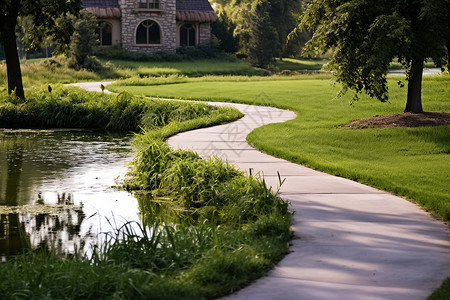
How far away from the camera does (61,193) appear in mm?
10039

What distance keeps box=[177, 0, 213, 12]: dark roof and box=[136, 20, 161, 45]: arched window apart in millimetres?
2994

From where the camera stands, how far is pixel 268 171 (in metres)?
10.1

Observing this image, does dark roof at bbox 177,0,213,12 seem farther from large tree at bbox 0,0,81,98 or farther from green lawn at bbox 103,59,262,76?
large tree at bbox 0,0,81,98

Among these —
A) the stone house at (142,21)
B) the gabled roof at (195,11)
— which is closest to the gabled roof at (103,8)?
the stone house at (142,21)

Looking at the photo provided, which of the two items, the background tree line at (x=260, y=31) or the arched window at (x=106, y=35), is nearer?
the arched window at (x=106, y=35)

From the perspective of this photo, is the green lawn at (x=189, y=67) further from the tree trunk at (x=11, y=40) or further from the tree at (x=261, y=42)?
the tree trunk at (x=11, y=40)

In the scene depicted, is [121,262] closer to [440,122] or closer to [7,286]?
[7,286]

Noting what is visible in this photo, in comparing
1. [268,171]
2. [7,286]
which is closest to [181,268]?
[7,286]

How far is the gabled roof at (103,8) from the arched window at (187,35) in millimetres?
6473

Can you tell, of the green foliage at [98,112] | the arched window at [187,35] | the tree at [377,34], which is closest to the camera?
the tree at [377,34]

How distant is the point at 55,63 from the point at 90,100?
69.2ft

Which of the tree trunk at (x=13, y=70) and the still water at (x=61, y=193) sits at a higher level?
the tree trunk at (x=13, y=70)

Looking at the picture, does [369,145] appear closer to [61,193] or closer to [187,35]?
[61,193]

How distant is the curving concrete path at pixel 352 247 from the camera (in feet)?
16.5
